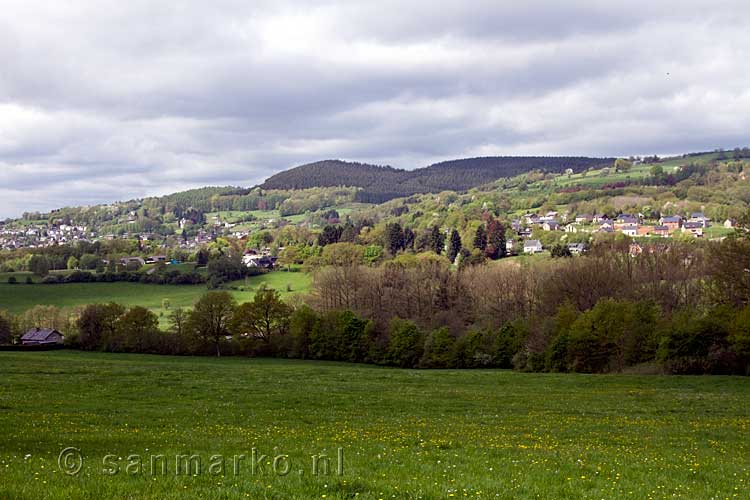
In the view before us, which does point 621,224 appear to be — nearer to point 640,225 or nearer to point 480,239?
point 640,225

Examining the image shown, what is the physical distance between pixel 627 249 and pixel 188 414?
8642cm

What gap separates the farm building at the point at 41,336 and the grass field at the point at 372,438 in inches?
2188

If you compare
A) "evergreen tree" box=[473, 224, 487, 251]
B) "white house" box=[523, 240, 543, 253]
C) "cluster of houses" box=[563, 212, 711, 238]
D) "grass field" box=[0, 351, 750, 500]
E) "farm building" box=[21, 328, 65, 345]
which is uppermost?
"cluster of houses" box=[563, 212, 711, 238]

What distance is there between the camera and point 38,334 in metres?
87.1

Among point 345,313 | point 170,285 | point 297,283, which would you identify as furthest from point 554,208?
point 345,313

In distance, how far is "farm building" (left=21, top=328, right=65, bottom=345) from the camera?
85.4 m

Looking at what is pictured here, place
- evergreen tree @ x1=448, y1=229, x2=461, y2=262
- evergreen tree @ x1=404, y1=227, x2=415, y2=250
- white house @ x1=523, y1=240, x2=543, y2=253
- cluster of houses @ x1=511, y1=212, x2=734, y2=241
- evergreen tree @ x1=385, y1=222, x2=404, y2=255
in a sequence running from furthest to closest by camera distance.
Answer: evergreen tree @ x1=404, y1=227, x2=415, y2=250 → evergreen tree @ x1=385, y1=222, x2=404, y2=255 → cluster of houses @ x1=511, y1=212, x2=734, y2=241 → evergreen tree @ x1=448, y1=229, x2=461, y2=262 → white house @ x1=523, y1=240, x2=543, y2=253

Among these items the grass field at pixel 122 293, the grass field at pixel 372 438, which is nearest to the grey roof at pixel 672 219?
the grass field at pixel 122 293

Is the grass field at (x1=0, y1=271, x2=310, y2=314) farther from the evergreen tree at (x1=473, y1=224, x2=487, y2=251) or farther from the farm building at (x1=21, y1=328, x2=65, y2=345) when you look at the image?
the evergreen tree at (x1=473, y1=224, x2=487, y2=251)

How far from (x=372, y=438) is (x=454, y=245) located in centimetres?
12997

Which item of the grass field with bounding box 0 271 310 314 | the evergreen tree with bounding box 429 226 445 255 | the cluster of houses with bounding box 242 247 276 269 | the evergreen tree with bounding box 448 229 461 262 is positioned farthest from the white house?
the cluster of houses with bounding box 242 247 276 269

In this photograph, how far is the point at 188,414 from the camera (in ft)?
73.6

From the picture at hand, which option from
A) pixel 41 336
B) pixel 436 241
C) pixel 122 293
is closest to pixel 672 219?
pixel 436 241

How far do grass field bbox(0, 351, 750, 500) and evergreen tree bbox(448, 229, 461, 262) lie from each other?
107 metres
